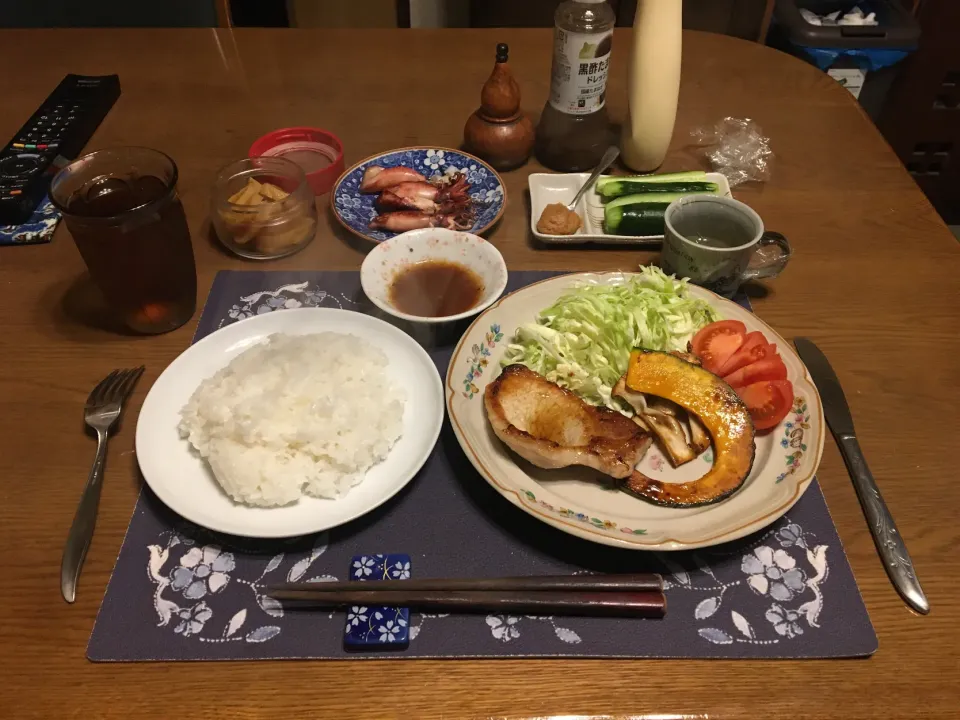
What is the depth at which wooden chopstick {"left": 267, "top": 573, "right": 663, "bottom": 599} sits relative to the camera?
1.11 metres

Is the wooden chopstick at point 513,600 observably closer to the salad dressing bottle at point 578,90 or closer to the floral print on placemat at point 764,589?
the floral print on placemat at point 764,589

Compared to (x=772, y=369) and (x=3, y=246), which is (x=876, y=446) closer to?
(x=772, y=369)

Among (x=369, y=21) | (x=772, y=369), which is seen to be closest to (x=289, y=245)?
(x=772, y=369)

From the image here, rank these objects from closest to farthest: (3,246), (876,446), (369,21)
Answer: (876,446) < (3,246) < (369,21)

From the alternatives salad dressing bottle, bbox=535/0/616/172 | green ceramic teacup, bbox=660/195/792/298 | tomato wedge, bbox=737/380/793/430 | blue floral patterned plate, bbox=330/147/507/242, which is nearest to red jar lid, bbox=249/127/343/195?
blue floral patterned plate, bbox=330/147/507/242

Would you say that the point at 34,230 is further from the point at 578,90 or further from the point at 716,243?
the point at 716,243

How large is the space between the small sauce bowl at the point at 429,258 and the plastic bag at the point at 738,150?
3.03ft

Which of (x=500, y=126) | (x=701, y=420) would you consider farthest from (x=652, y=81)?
(x=701, y=420)

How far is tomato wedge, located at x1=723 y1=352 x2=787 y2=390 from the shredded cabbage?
6.8 inches

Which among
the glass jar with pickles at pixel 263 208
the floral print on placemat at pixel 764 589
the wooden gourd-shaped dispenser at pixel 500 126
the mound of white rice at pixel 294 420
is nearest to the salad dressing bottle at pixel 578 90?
the wooden gourd-shaped dispenser at pixel 500 126

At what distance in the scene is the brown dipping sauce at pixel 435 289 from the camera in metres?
1.63

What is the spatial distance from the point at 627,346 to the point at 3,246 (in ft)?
5.84

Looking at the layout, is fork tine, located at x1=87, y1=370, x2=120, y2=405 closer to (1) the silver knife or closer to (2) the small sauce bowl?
(2) the small sauce bowl

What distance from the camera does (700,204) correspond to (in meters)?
1.69
